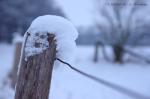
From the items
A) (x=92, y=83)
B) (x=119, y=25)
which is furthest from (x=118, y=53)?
(x=92, y=83)

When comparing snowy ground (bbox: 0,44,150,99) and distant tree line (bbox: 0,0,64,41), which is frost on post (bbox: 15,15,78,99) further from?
distant tree line (bbox: 0,0,64,41)

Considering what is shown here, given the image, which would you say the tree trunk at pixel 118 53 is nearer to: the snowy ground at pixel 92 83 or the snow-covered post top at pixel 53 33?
the snowy ground at pixel 92 83

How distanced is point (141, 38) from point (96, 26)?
1918 millimetres

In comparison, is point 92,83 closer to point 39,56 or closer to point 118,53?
point 39,56

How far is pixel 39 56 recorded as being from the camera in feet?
5.56

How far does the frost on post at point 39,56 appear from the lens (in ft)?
5.58

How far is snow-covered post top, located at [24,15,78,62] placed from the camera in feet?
5.63

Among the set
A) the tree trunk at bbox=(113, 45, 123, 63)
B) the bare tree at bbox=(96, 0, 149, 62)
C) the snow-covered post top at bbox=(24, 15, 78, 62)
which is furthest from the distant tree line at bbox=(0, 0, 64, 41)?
the snow-covered post top at bbox=(24, 15, 78, 62)

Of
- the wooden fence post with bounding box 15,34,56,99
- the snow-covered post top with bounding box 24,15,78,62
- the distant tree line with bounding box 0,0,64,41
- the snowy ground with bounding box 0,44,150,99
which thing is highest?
the distant tree line with bounding box 0,0,64,41

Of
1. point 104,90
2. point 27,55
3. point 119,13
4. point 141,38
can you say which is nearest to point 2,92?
point 104,90

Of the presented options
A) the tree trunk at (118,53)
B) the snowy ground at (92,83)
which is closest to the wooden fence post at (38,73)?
the snowy ground at (92,83)

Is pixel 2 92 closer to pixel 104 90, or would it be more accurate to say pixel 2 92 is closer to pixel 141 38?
pixel 104 90

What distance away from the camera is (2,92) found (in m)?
4.16

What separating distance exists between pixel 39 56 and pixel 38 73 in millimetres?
101
